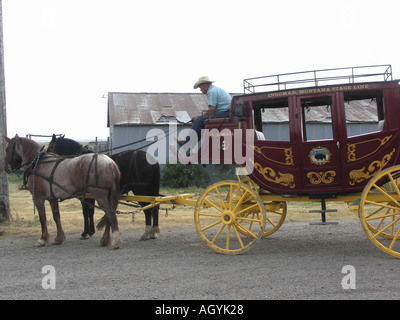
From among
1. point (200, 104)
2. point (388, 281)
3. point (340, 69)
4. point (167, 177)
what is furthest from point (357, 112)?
point (388, 281)

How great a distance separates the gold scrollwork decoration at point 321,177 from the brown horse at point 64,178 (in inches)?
132

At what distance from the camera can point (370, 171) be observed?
5863 mm

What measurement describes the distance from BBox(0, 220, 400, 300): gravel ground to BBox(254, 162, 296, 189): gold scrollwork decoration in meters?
1.10

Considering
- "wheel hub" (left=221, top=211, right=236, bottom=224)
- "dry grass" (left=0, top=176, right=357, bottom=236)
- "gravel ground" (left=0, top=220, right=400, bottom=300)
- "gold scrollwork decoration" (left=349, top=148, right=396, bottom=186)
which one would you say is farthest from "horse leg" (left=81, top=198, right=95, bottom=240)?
"gold scrollwork decoration" (left=349, top=148, right=396, bottom=186)

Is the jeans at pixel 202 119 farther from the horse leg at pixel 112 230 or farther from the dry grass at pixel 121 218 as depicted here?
the dry grass at pixel 121 218

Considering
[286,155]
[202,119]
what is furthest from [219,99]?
[286,155]

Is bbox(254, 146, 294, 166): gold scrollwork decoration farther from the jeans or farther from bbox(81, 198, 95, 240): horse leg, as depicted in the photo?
bbox(81, 198, 95, 240): horse leg

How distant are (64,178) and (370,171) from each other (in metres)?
5.11

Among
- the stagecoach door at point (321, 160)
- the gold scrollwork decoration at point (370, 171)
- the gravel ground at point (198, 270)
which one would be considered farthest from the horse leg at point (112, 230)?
the gold scrollwork decoration at point (370, 171)

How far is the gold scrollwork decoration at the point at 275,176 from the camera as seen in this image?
20.3 feet

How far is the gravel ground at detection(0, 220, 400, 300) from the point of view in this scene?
434 centimetres

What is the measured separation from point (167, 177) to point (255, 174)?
37.5 ft
